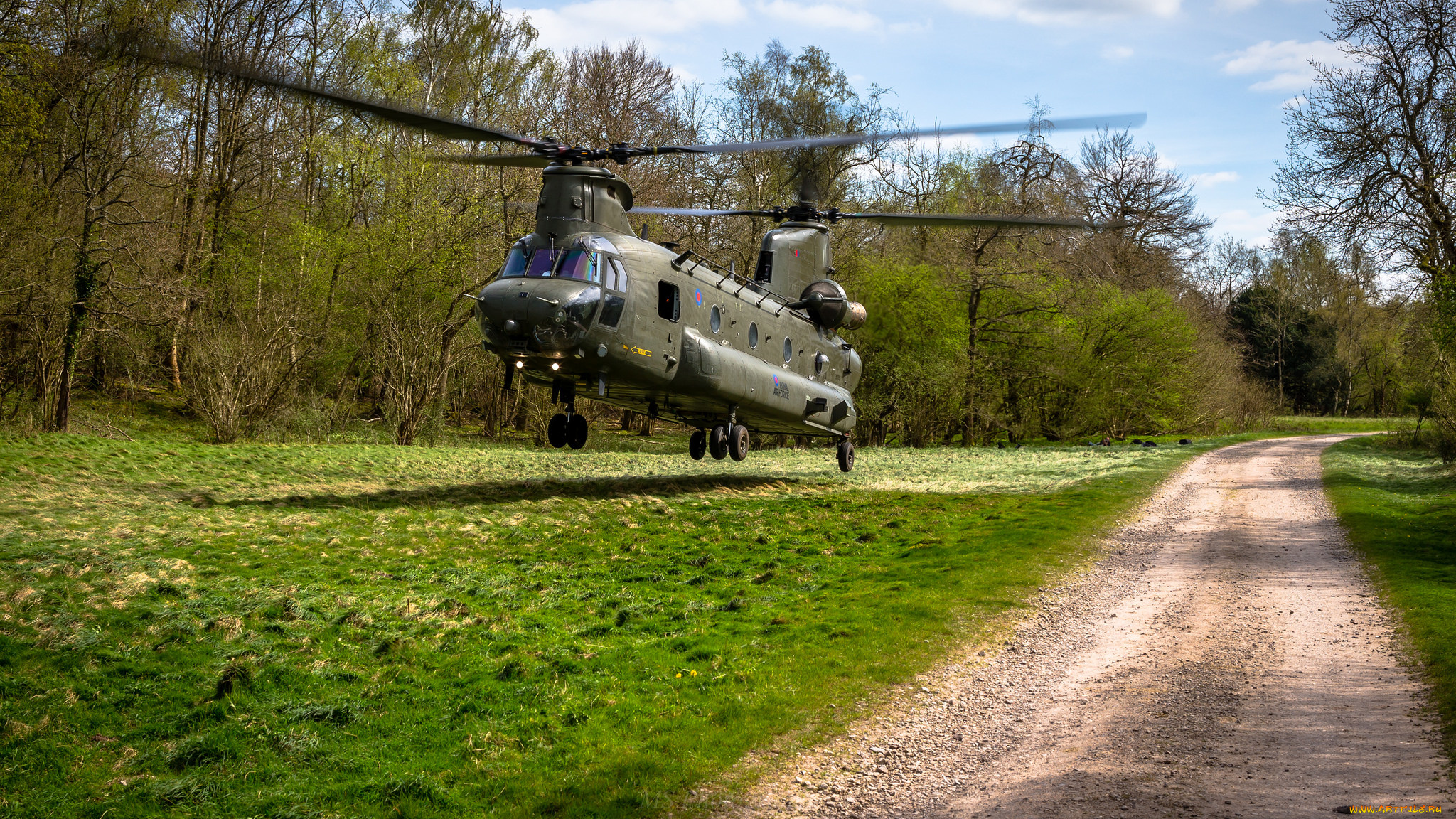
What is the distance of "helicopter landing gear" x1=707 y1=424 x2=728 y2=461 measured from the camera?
19672 mm

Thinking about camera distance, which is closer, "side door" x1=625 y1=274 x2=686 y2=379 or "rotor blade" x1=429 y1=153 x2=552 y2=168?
"rotor blade" x1=429 y1=153 x2=552 y2=168

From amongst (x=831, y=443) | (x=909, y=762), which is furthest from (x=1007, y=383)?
(x=909, y=762)

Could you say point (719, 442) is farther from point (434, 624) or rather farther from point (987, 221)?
point (434, 624)

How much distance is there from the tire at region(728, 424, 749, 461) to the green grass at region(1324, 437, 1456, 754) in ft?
35.9

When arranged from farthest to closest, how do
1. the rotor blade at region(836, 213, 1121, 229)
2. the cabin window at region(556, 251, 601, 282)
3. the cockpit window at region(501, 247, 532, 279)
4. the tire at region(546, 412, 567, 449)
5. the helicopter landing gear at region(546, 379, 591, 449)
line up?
1. the tire at region(546, 412, 567, 449)
2. the helicopter landing gear at region(546, 379, 591, 449)
3. the cockpit window at region(501, 247, 532, 279)
4. the cabin window at region(556, 251, 601, 282)
5. the rotor blade at region(836, 213, 1121, 229)

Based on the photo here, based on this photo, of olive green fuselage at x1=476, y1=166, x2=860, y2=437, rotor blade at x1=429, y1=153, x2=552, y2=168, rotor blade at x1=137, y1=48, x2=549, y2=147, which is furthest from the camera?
olive green fuselage at x1=476, y1=166, x2=860, y2=437

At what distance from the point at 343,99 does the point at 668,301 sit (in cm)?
741

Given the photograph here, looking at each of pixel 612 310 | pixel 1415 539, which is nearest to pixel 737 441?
pixel 612 310

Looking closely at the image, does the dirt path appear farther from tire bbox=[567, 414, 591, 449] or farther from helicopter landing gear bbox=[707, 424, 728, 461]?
tire bbox=[567, 414, 591, 449]

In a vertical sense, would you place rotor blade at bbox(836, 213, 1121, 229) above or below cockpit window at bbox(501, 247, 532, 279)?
above

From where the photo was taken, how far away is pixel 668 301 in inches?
695

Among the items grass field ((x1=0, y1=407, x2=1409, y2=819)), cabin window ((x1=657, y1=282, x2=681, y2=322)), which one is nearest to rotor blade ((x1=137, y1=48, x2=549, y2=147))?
cabin window ((x1=657, y1=282, x2=681, y2=322))

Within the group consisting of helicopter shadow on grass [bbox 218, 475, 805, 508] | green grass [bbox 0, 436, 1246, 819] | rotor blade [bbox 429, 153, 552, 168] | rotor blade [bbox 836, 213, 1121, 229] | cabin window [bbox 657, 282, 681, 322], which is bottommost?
green grass [bbox 0, 436, 1246, 819]

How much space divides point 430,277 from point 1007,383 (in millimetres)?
27573
